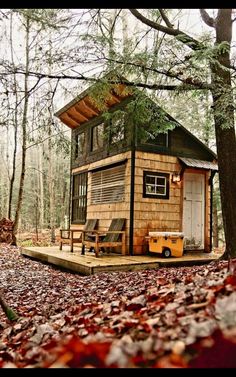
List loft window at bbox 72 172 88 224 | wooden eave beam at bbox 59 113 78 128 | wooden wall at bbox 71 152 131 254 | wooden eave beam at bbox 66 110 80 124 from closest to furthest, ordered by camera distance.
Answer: wooden wall at bbox 71 152 131 254, loft window at bbox 72 172 88 224, wooden eave beam at bbox 66 110 80 124, wooden eave beam at bbox 59 113 78 128

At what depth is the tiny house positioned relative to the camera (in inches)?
350

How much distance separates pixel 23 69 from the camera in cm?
593

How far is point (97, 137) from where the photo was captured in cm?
1115

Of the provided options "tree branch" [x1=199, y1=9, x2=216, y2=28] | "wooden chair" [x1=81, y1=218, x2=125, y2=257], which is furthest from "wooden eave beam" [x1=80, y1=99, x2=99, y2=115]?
"tree branch" [x1=199, y1=9, x2=216, y2=28]

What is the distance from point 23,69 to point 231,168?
4.69 metres

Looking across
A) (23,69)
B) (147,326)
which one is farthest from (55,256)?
(147,326)

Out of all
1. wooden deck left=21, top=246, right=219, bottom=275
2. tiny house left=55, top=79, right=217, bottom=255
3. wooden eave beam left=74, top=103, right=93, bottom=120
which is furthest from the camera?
wooden eave beam left=74, top=103, right=93, bottom=120

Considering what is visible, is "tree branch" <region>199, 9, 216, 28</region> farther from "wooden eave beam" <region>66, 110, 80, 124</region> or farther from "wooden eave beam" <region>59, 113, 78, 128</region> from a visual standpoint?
"wooden eave beam" <region>59, 113, 78, 128</region>

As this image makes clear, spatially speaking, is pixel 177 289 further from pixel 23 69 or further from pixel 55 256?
pixel 55 256

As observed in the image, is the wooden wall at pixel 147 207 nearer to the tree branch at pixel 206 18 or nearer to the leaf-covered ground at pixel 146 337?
the tree branch at pixel 206 18

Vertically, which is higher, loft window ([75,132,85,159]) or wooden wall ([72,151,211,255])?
loft window ([75,132,85,159])

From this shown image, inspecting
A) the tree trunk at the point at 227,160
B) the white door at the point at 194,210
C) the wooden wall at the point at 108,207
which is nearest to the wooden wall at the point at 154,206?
the wooden wall at the point at 108,207

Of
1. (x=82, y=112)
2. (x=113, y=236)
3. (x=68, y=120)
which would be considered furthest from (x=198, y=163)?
(x=68, y=120)
